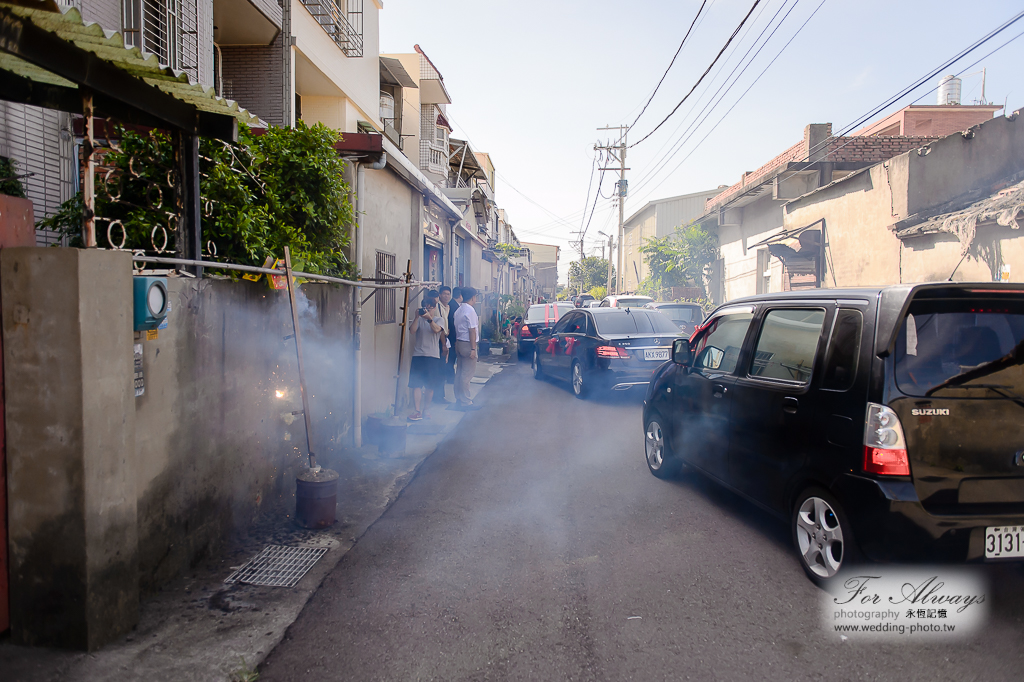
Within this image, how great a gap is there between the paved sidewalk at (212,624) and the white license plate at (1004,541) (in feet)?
11.9

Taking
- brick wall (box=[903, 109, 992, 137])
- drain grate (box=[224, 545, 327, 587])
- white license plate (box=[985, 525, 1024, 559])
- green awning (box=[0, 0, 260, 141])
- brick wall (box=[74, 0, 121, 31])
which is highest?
brick wall (box=[903, 109, 992, 137])

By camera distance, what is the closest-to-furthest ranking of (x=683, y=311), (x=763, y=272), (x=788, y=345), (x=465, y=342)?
(x=788, y=345) < (x=465, y=342) < (x=683, y=311) < (x=763, y=272)

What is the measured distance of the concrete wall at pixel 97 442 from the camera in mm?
2721

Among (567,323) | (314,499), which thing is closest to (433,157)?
(567,323)

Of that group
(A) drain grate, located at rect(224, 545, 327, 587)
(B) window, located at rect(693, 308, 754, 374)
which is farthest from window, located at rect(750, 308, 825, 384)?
(A) drain grate, located at rect(224, 545, 327, 587)

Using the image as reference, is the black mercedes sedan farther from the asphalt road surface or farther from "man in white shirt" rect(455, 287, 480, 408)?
the asphalt road surface

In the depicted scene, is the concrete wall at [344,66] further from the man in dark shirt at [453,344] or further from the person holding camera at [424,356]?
the person holding camera at [424,356]

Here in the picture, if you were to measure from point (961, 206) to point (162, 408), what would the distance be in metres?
14.6

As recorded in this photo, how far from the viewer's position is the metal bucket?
4605 millimetres

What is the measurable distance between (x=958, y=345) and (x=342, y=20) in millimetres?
13168

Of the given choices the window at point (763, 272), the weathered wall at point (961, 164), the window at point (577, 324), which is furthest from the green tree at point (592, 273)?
the window at point (577, 324)

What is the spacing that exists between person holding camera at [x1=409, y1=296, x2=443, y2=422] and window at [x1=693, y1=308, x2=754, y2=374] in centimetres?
438

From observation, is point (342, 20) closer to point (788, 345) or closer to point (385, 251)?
point (385, 251)

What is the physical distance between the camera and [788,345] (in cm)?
409
